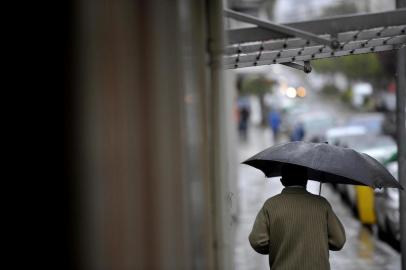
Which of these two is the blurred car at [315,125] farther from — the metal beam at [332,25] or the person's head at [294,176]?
the metal beam at [332,25]

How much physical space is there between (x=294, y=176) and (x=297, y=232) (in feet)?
1.29

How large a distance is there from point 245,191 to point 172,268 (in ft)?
56.1

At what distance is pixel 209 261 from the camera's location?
331 centimetres

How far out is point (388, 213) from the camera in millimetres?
11719

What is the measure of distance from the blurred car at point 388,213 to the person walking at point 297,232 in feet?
22.0

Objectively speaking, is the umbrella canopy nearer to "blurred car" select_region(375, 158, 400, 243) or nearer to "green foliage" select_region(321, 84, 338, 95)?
"blurred car" select_region(375, 158, 400, 243)

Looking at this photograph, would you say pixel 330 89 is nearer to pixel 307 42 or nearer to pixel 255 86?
Result: pixel 255 86

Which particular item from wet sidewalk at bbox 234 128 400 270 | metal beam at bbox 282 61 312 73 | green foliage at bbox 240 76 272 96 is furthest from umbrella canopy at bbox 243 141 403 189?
green foliage at bbox 240 76 272 96

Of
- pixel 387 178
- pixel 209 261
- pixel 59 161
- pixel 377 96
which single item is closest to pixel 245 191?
pixel 387 178

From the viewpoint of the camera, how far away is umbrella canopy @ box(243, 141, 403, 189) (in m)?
4.91

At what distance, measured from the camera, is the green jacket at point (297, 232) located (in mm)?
4609

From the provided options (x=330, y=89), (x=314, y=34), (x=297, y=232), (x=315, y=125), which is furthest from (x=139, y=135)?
(x=330, y=89)

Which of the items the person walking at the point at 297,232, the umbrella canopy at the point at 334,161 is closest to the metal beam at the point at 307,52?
the umbrella canopy at the point at 334,161

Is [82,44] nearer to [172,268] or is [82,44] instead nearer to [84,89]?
[84,89]
